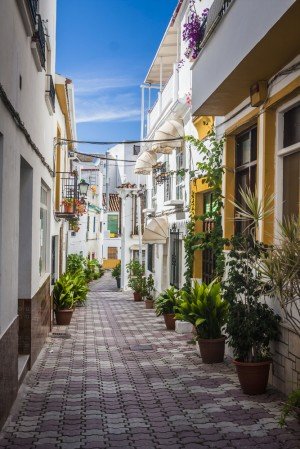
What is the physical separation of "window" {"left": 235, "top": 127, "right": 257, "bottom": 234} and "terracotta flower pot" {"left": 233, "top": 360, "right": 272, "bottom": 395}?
2.45 metres

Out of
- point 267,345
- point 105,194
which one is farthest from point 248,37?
point 105,194

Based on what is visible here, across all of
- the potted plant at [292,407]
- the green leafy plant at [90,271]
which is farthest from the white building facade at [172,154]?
the green leafy plant at [90,271]

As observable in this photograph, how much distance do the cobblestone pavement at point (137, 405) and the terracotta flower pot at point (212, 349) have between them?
211mm

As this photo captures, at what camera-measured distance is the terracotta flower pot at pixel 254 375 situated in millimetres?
7039

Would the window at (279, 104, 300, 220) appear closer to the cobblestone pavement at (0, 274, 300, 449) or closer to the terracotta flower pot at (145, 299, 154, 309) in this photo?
the cobblestone pavement at (0, 274, 300, 449)

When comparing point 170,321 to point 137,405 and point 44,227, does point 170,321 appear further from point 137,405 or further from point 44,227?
point 137,405

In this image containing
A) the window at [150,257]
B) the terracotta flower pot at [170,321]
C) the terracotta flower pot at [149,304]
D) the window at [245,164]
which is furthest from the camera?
the window at [150,257]

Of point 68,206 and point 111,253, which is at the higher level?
point 68,206

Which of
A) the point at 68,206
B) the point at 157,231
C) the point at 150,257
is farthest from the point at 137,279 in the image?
the point at 68,206

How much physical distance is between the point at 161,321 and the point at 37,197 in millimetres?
7156

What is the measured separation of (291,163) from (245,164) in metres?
2.05

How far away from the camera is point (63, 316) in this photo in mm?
14164

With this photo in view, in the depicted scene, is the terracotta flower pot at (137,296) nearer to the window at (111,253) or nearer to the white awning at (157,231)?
the white awning at (157,231)

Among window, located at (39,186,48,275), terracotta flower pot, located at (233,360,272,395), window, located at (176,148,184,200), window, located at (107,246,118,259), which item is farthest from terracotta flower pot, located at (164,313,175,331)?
window, located at (107,246,118,259)
